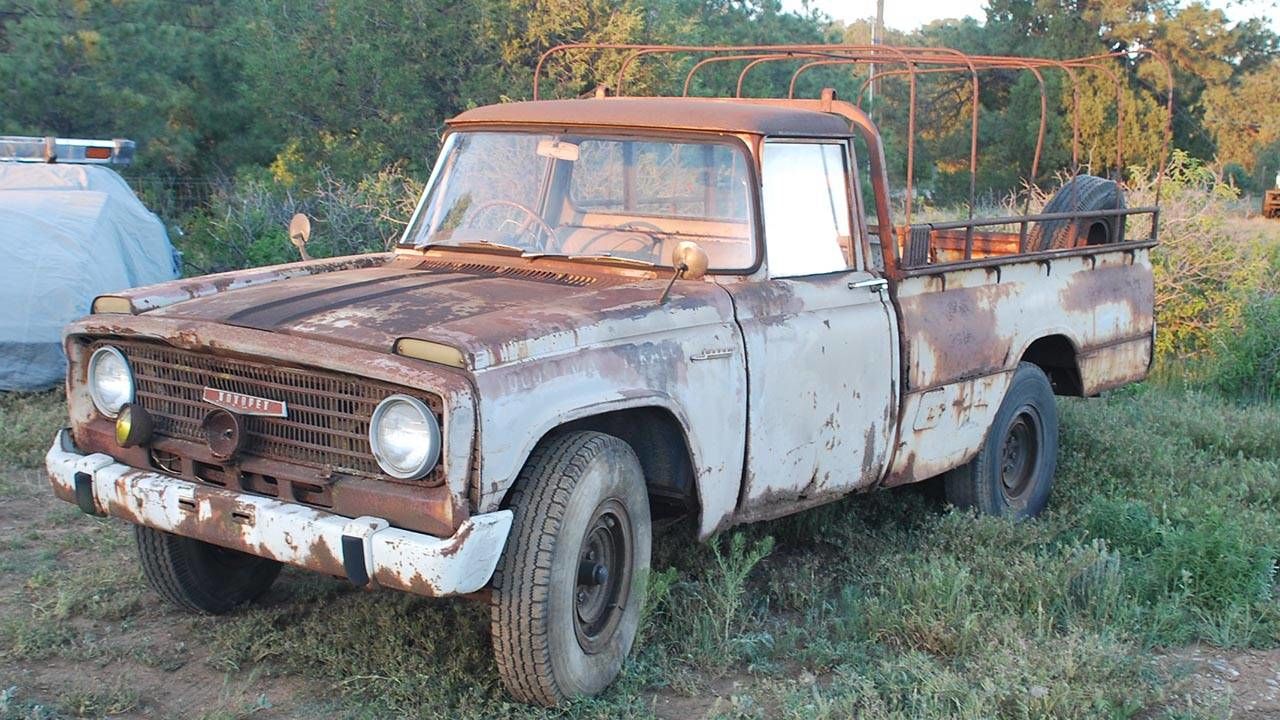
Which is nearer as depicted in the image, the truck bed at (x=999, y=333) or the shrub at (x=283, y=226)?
the truck bed at (x=999, y=333)

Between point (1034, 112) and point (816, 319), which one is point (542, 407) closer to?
point (816, 319)

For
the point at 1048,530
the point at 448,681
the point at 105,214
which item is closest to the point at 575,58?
the point at 105,214

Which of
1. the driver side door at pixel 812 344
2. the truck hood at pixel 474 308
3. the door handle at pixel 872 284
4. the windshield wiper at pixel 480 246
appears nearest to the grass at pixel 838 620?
the driver side door at pixel 812 344

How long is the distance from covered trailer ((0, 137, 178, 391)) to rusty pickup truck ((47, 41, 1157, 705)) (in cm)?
436

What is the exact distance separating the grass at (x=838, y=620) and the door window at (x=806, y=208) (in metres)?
1.11

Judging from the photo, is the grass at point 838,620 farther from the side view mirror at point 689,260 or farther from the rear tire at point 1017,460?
the side view mirror at point 689,260

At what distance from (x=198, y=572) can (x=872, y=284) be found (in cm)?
281

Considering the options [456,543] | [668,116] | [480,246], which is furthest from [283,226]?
[456,543]

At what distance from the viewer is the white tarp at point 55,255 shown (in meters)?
8.66

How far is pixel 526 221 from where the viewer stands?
16.7ft

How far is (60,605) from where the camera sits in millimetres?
4781

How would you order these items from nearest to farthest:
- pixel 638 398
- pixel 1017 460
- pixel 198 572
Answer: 1. pixel 638 398
2. pixel 198 572
3. pixel 1017 460

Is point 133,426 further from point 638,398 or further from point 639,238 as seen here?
point 639,238

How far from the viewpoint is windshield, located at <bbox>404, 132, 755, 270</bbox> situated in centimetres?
491
